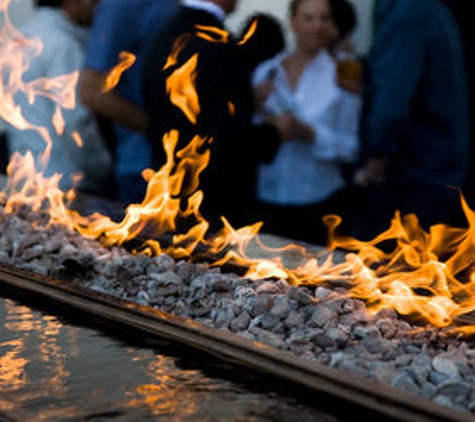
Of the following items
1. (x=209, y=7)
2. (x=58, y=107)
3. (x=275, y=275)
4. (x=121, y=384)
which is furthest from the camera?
(x=58, y=107)

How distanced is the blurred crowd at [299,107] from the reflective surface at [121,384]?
2.14 metres

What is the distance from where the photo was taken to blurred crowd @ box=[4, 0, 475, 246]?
17.3ft

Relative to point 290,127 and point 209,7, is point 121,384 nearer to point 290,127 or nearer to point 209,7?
point 209,7

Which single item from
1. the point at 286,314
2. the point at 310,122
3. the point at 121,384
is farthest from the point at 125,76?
the point at 121,384

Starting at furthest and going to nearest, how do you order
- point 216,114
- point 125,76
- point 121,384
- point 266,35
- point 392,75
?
point 266,35 → point 125,76 → point 216,114 → point 392,75 → point 121,384

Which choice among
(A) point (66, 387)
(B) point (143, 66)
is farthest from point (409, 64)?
(A) point (66, 387)

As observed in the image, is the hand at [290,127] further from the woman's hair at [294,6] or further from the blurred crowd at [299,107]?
the woman's hair at [294,6]

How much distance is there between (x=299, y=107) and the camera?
610cm

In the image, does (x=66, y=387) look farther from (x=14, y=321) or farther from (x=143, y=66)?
(x=143, y=66)

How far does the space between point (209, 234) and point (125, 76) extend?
113 centimetres

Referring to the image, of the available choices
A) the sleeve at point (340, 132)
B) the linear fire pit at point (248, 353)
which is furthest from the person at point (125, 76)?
the linear fire pit at point (248, 353)

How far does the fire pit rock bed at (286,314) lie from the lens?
11.1 ft

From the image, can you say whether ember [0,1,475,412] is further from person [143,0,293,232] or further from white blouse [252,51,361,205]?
A: white blouse [252,51,361,205]

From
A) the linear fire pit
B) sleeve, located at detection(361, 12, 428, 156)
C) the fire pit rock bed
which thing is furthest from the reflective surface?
sleeve, located at detection(361, 12, 428, 156)
